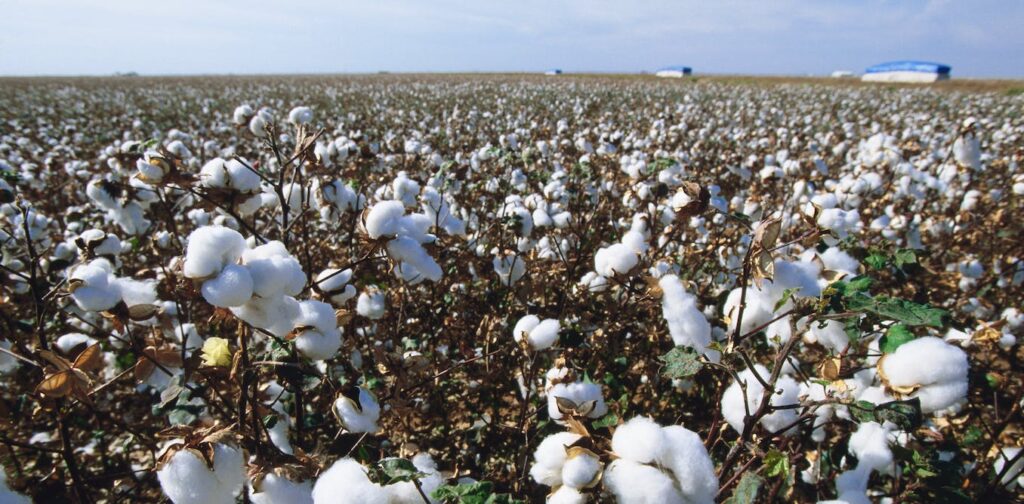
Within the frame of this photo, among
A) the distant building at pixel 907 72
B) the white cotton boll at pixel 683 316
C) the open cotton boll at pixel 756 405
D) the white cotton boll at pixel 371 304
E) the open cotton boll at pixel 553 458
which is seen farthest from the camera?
the distant building at pixel 907 72

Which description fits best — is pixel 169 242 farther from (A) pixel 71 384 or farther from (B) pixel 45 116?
(B) pixel 45 116

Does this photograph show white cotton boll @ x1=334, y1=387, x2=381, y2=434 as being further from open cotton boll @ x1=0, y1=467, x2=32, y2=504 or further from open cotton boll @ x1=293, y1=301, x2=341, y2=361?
open cotton boll @ x1=0, y1=467, x2=32, y2=504

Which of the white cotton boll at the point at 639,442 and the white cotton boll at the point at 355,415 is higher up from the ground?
the white cotton boll at the point at 639,442

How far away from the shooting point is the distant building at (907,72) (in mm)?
42000

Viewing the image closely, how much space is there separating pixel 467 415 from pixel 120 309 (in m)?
1.93

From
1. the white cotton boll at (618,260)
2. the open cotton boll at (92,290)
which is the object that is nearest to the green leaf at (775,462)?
the white cotton boll at (618,260)

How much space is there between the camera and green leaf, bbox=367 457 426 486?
2.90ft

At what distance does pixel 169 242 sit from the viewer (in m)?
3.01

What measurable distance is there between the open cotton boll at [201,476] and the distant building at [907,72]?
53.3 metres

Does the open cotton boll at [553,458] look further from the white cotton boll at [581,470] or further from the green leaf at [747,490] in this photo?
the green leaf at [747,490]

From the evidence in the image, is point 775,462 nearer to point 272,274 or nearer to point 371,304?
point 272,274

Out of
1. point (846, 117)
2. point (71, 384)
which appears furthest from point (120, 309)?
point (846, 117)

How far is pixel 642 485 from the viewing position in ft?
2.76

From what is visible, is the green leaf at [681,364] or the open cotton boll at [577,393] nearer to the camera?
the green leaf at [681,364]
